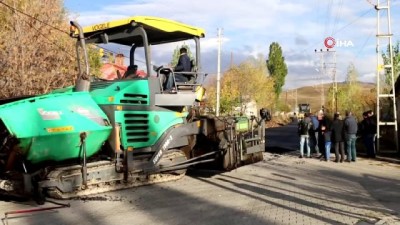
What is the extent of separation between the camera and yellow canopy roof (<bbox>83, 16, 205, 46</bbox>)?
978cm

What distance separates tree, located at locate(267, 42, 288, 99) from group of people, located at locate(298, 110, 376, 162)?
66193 millimetres

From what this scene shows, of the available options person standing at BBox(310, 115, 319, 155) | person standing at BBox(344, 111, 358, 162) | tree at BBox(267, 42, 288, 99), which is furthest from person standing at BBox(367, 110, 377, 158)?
tree at BBox(267, 42, 288, 99)

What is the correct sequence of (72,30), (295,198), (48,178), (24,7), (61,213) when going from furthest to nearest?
(24,7), (72,30), (295,198), (48,178), (61,213)

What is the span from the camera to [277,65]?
84.4m

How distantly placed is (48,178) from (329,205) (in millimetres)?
4842

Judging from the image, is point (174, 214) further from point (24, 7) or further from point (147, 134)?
point (24, 7)

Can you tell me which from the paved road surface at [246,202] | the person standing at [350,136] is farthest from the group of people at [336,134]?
the paved road surface at [246,202]

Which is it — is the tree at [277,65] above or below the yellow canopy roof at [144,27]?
above

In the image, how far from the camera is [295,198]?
9.45m

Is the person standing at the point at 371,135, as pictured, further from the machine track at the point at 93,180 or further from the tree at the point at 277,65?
the tree at the point at 277,65

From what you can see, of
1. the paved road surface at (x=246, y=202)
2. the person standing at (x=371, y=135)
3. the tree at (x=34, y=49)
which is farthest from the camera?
the person standing at (x=371, y=135)

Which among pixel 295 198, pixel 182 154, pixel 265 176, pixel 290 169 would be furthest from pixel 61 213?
pixel 290 169

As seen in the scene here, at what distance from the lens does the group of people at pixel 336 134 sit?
1622 cm

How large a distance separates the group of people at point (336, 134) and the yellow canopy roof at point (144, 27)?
7.28 metres
